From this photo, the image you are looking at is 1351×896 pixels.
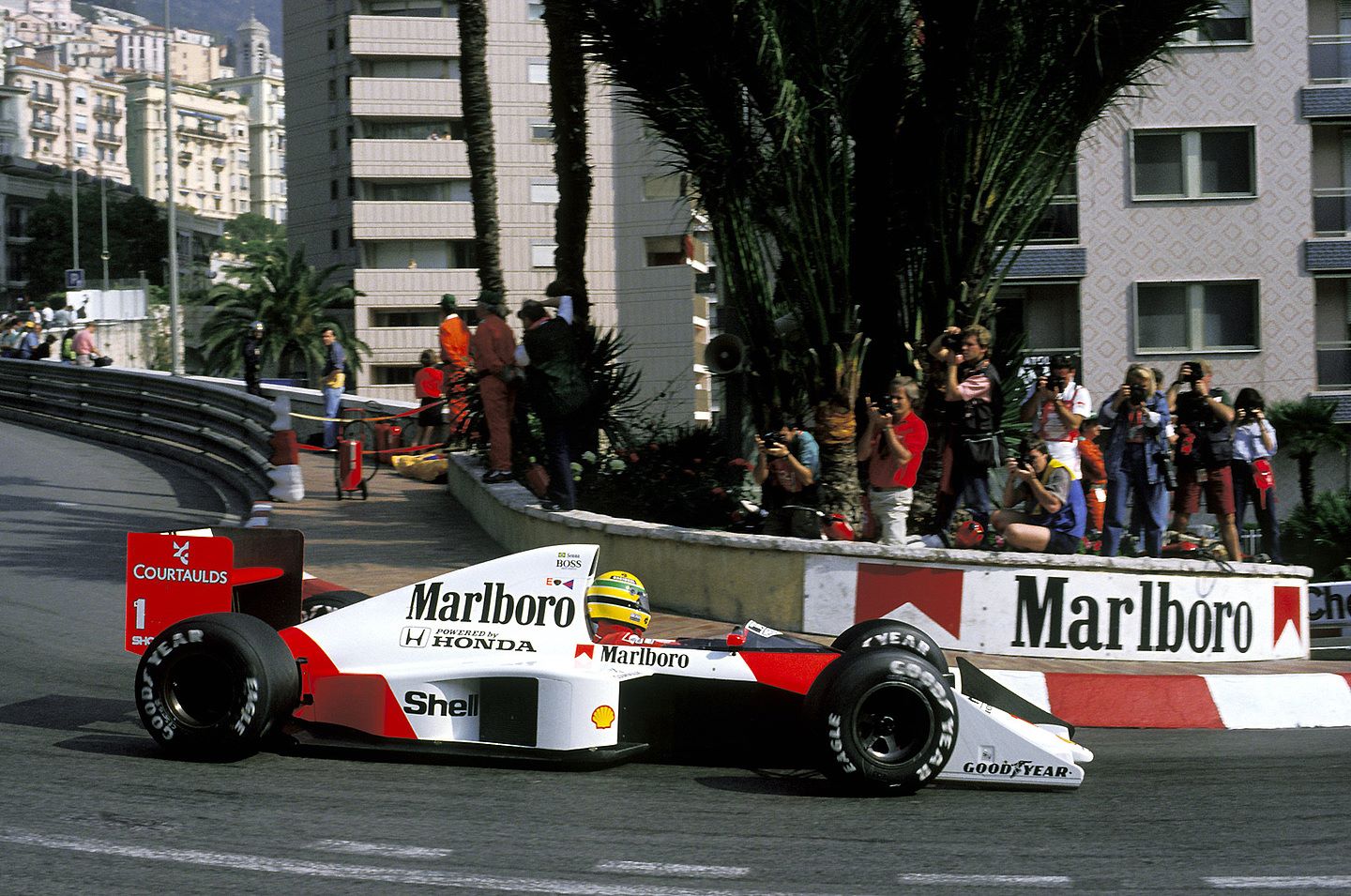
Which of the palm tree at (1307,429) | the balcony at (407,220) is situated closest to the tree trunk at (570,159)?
the palm tree at (1307,429)

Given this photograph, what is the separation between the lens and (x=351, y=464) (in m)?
15.1

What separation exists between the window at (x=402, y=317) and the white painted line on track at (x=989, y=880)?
182 feet

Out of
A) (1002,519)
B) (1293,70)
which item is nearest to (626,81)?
(1002,519)

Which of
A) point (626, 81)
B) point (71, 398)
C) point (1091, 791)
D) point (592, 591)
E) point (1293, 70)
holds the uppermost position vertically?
point (1293, 70)

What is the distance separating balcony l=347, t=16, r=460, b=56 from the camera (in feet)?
193

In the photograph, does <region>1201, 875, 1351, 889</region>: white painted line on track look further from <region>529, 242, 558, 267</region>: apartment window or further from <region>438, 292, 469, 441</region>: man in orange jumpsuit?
<region>529, 242, 558, 267</region>: apartment window

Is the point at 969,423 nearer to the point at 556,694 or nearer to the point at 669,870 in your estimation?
the point at 556,694

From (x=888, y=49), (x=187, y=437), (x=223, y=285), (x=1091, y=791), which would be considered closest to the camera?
(x=1091, y=791)

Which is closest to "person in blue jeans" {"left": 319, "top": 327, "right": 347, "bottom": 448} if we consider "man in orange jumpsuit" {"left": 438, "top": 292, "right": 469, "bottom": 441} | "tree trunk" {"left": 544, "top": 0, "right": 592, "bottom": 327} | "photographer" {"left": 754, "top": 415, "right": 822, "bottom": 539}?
"man in orange jumpsuit" {"left": 438, "top": 292, "right": 469, "bottom": 441}

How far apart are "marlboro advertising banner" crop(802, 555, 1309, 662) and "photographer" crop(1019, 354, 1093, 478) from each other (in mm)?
1538

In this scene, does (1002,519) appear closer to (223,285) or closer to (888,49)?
(888,49)

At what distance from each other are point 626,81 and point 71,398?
14952mm

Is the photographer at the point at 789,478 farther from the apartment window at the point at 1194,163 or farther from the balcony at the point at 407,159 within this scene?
the balcony at the point at 407,159

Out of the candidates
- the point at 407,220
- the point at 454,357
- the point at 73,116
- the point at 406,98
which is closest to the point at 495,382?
the point at 454,357
